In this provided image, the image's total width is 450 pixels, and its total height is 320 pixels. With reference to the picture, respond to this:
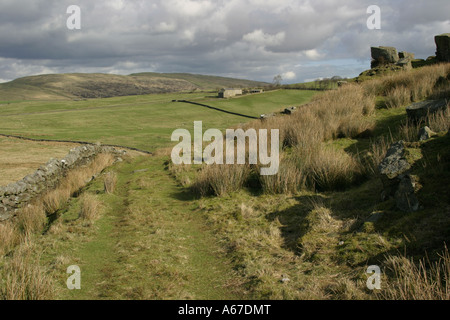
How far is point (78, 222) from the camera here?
8.66 m

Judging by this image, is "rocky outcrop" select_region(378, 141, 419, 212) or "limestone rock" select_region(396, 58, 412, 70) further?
"limestone rock" select_region(396, 58, 412, 70)

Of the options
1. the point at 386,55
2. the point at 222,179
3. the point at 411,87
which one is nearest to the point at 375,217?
the point at 222,179

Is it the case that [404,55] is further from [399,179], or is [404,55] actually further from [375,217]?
[375,217]

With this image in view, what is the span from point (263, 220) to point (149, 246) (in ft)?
8.22

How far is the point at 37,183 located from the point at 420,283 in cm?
1439

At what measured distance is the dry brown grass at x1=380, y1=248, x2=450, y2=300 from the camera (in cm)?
379

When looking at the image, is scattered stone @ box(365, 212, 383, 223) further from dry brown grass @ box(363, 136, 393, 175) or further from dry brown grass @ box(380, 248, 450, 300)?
dry brown grass @ box(363, 136, 393, 175)

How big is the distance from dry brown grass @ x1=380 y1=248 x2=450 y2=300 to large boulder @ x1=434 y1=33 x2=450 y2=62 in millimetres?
21973

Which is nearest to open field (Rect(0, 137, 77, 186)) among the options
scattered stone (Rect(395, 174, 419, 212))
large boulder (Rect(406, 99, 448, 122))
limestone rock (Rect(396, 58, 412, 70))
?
scattered stone (Rect(395, 174, 419, 212))

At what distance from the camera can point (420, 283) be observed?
3.81 m

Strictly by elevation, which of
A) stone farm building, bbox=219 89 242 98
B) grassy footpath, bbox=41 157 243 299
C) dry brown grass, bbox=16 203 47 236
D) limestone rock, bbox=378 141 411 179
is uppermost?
stone farm building, bbox=219 89 242 98

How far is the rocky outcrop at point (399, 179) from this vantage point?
591 centimetres
